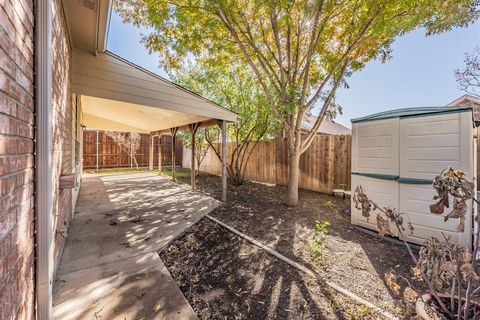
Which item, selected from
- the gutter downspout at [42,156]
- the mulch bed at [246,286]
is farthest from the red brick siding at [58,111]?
the mulch bed at [246,286]

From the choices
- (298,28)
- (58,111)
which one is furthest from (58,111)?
(298,28)

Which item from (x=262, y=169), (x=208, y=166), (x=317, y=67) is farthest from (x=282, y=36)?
(x=208, y=166)

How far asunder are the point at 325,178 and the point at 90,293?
20.8 feet

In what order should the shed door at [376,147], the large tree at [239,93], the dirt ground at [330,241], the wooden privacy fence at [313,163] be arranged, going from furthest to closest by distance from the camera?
the large tree at [239,93]
the wooden privacy fence at [313,163]
the shed door at [376,147]
the dirt ground at [330,241]

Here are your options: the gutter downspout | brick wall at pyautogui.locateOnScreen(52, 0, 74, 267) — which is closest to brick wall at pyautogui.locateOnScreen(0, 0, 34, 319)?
the gutter downspout

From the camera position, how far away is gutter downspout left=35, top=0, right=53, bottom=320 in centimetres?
133

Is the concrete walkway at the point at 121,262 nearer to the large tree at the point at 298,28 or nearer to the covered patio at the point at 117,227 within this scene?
the covered patio at the point at 117,227

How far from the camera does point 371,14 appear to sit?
4227mm

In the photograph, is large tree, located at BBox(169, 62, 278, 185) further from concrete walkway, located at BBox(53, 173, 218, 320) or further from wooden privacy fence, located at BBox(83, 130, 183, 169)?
wooden privacy fence, located at BBox(83, 130, 183, 169)

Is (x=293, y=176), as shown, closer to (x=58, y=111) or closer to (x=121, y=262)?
(x=121, y=262)

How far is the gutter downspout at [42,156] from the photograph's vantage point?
133 cm

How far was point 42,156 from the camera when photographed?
1.36m

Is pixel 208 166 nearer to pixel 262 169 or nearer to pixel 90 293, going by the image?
pixel 262 169

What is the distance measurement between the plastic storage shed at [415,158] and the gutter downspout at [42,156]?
174 inches
